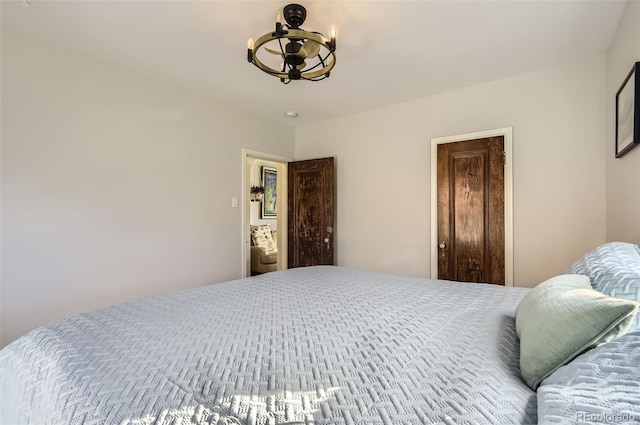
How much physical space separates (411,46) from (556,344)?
225 centimetres

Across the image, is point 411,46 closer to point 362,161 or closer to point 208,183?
point 362,161

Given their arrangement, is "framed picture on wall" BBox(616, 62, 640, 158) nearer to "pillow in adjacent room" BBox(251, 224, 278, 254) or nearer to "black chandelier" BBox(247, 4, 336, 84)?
"black chandelier" BBox(247, 4, 336, 84)

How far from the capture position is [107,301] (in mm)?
2533

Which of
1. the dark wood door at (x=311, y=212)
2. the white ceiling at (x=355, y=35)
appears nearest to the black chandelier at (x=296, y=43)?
the white ceiling at (x=355, y=35)

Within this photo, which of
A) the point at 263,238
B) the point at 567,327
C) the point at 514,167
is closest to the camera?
the point at 567,327

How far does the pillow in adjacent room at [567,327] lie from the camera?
699 millimetres

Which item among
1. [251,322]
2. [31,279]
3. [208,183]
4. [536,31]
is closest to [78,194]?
[31,279]

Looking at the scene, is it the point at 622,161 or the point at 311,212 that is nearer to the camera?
the point at 622,161

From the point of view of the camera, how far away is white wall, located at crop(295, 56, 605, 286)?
2.50m

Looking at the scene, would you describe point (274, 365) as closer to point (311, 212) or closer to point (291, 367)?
point (291, 367)

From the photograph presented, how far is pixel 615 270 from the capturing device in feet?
3.26

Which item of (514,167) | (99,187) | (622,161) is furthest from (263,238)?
(622,161)

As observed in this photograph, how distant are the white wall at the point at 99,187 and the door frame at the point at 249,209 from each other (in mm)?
247

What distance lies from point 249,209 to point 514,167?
3.11 m
